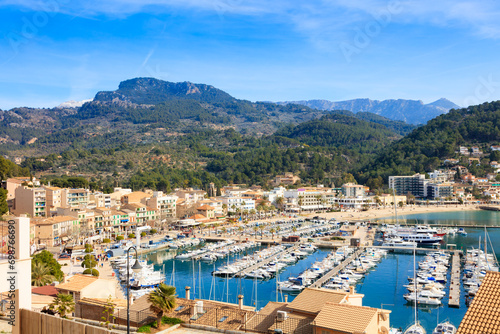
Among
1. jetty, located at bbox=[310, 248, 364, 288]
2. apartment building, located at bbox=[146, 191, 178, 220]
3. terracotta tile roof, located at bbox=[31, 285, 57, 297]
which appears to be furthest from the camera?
apartment building, located at bbox=[146, 191, 178, 220]

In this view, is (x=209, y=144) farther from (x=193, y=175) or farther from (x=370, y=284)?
(x=370, y=284)

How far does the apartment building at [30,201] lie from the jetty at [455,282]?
39884 mm

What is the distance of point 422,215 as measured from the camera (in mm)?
65062

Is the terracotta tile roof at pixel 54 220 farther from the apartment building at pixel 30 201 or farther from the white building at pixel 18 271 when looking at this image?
the white building at pixel 18 271

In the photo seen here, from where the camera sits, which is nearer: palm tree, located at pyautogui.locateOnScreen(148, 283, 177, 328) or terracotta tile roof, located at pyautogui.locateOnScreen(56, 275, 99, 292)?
palm tree, located at pyautogui.locateOnScreen(148, 283, 177, 328)

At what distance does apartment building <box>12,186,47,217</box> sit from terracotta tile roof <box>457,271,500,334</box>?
46.8m

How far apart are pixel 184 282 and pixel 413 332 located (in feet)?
51.2

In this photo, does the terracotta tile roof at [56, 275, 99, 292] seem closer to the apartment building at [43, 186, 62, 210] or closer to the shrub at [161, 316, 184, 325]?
the shrub at [161, 316, 184, 325]

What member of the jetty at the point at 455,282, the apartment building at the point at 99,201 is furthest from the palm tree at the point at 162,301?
the apartment building at the point at 99,201

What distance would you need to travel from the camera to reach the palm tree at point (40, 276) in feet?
66.3

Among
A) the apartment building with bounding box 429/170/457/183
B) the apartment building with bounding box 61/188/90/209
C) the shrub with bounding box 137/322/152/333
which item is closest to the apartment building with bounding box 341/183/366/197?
the apartment building with bounding box 429/170/457/183

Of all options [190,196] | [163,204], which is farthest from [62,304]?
[190,196]

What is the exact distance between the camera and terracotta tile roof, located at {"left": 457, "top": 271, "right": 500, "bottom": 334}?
16.9 ft

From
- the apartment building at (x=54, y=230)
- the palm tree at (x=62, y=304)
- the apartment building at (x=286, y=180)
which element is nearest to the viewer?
the palm tree at (x=62, y=304)
